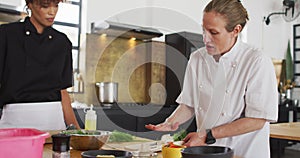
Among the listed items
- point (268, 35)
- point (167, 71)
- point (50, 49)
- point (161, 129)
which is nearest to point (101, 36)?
point (50, 49)

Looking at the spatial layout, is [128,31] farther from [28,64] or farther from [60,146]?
[60,146]

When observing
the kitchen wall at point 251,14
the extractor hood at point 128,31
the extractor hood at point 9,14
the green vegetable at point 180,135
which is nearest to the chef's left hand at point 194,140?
the green vegetable at point 180,135

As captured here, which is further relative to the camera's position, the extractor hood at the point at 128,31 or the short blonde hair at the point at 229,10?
the extractor hood at the point at 128,31

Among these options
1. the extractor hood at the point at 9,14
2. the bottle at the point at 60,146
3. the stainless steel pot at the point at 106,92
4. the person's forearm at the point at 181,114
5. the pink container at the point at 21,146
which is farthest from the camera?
the stainless steel pot at the point at 106,92

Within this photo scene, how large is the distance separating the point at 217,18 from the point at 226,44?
153 millimetres

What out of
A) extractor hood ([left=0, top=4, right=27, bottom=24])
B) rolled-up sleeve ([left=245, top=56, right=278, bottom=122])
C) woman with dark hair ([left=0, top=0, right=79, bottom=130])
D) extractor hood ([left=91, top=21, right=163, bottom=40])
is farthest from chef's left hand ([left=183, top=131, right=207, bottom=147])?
extractor hood ([left=91, top=21, right=163, bottom=40])

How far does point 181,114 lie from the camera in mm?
1581

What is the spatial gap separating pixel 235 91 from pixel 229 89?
0.03m

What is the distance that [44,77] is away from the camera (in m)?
1.79

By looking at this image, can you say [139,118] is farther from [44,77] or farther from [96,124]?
[44,77]

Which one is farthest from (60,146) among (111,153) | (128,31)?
(128,31)

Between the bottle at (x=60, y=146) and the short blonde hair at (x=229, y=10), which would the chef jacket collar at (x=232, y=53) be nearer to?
the short blonde hair at (x=229, y=10)

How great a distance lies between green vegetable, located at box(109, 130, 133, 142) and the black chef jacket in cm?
55

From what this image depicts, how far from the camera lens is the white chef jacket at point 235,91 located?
1.45m
